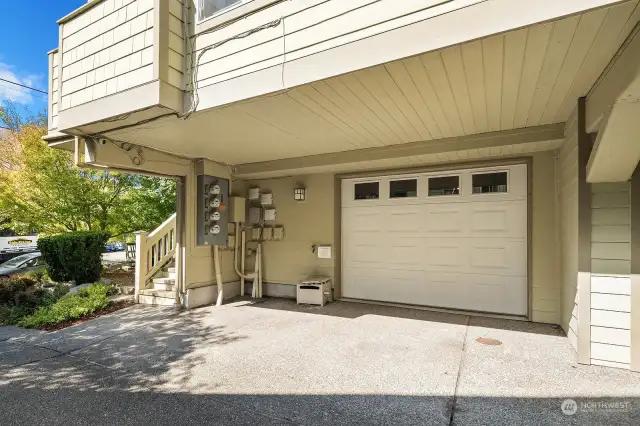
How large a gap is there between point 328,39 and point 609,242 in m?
3.13

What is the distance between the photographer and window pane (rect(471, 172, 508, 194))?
15.7 feet

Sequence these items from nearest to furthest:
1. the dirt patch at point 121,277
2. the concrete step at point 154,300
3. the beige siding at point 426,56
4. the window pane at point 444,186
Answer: the beige siding at point 426,56, the window pane at point 444,186, the concrete step at point 154,300, the dirt patch at point 121,277

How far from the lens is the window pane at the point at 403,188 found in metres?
5.38

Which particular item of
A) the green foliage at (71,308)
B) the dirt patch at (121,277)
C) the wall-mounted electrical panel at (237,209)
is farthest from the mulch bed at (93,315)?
the wall-mounted electrical panel at (237,209)

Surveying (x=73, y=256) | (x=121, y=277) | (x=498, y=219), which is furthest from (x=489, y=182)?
(x=121, y=277)

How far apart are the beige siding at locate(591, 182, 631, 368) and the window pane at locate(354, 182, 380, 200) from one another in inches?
120

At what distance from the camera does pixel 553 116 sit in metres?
3.65

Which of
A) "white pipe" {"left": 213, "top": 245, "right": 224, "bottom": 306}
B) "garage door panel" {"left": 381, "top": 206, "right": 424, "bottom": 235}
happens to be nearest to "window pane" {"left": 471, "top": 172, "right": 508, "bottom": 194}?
"garage door panel" {"left": 381, "top": 206, "right": 424, "bottom": 235}

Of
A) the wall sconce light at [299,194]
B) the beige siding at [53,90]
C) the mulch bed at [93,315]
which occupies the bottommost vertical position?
the mulch bed at [93,315]

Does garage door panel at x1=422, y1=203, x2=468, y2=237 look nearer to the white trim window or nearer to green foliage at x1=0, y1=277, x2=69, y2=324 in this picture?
the white trim window

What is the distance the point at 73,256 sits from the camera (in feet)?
22.4

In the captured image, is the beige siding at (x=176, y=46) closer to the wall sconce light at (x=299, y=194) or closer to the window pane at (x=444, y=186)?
the wall sconce light at (x=299, y=194)

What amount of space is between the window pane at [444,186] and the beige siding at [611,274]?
204cm

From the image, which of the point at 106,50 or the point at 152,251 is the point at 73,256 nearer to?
the point at 152,251
